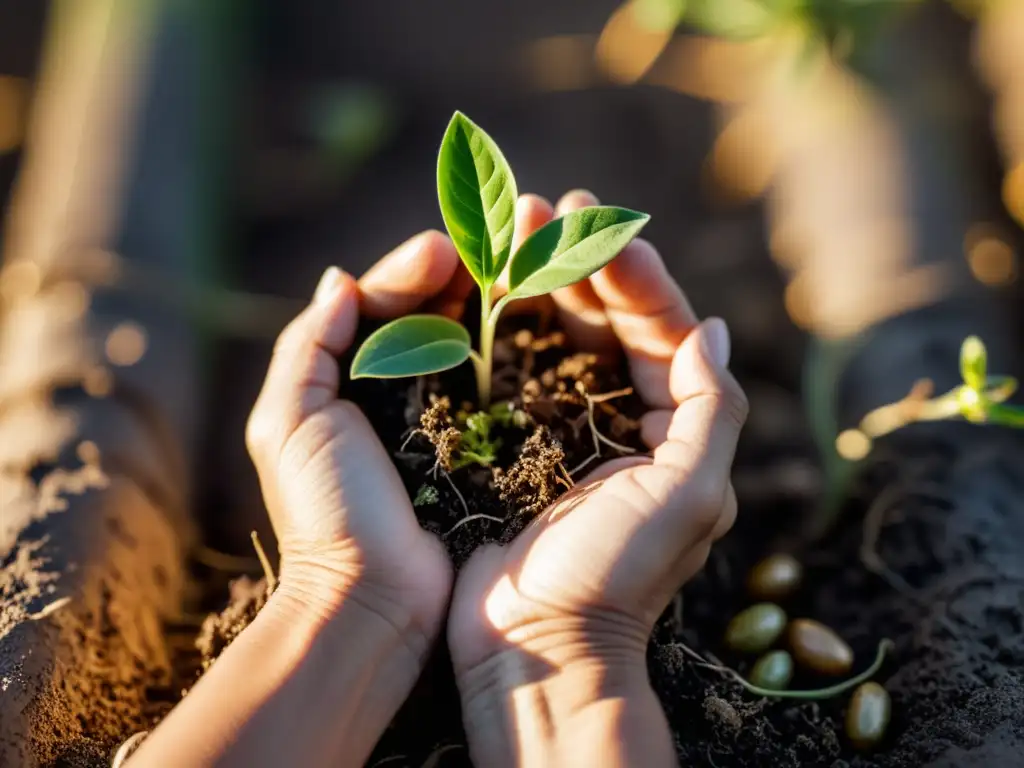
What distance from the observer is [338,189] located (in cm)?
214

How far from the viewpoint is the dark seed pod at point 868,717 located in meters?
1.07

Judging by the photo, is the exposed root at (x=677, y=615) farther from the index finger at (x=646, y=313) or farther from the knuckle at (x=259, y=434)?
the knuckle at (x=259, y=434)

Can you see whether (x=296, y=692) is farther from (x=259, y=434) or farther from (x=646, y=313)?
(x=646, y=313)

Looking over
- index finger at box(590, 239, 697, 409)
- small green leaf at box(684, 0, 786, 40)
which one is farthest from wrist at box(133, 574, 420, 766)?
small green leaf at box(684, 0, 786, 40)

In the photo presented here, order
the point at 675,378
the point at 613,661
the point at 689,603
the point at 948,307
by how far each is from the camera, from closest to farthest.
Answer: the point at 613,661, the point at 675,378, the point at 689,603, the point at 948,307

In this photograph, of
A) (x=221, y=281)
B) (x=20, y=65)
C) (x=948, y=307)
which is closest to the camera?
(x=948, y=307)

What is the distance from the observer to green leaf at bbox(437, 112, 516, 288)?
941 mm

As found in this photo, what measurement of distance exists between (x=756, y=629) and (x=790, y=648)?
6 centimetres

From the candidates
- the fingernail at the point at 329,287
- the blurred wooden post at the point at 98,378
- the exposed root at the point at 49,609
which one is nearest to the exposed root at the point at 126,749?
the blurred wooden post at the point at 98,378

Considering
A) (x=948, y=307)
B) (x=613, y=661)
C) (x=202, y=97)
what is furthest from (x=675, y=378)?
(x=202, y=97)

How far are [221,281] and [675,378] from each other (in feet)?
4.01

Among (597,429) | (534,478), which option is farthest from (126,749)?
(597,429)

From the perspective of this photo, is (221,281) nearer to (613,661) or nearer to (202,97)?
(202,97)

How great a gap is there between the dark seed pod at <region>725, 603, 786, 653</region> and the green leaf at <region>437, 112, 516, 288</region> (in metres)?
0.57
